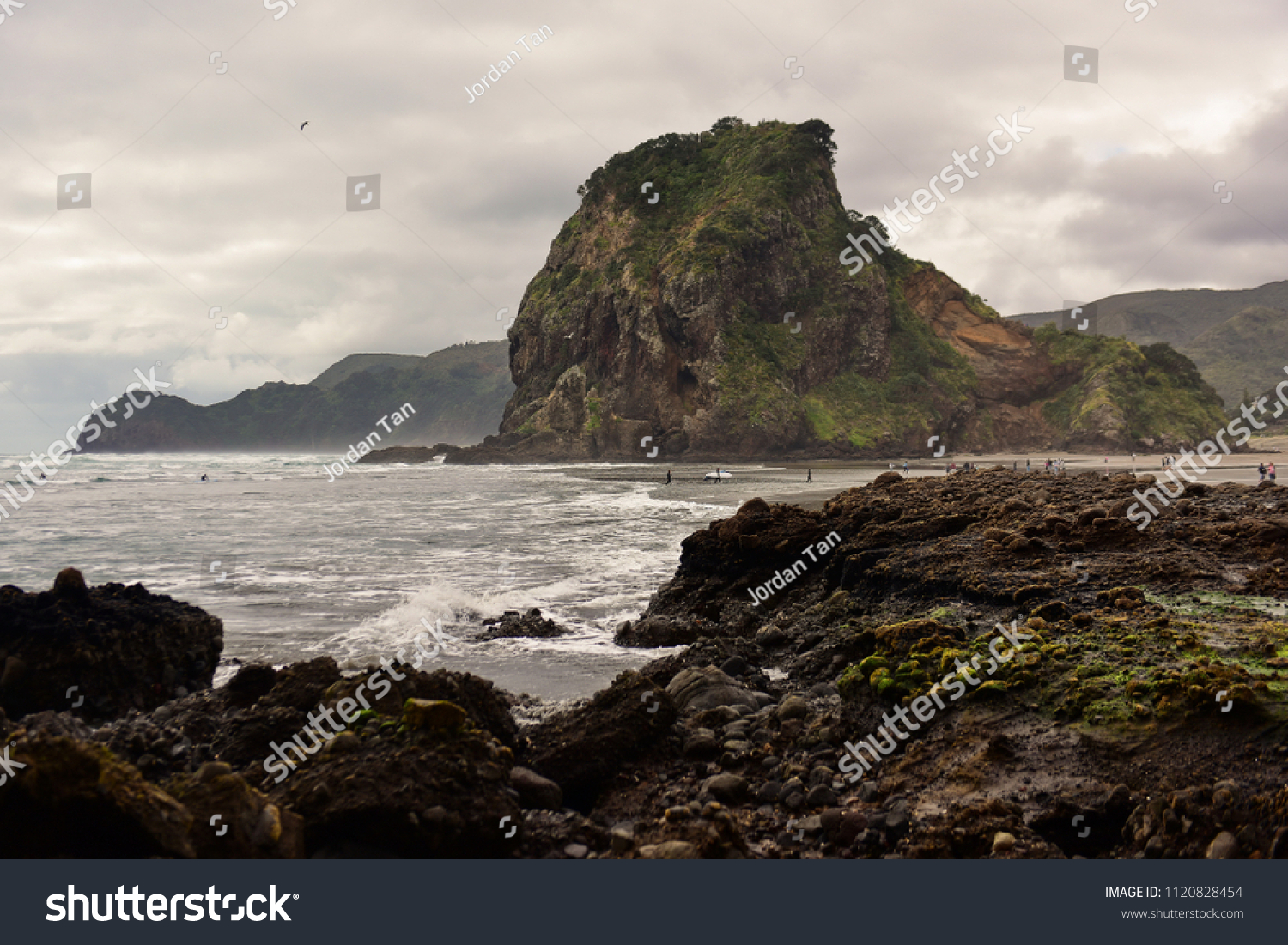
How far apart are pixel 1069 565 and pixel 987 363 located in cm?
10340

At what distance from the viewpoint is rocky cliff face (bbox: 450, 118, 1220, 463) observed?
91812 millimetres

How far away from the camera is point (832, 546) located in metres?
13.0

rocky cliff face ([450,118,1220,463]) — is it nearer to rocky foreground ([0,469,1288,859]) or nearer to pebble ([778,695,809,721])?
rocky foreground ([0,469,1288,859])

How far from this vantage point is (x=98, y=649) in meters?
8.01

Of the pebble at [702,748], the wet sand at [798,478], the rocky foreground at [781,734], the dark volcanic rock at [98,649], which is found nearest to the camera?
the rocky foreground at [781,734]

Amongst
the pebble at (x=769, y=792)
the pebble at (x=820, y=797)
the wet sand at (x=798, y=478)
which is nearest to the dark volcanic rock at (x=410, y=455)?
the wet sand at (x=798, y=478)

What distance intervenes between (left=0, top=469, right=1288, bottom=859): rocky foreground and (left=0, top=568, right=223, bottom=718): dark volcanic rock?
28 mm

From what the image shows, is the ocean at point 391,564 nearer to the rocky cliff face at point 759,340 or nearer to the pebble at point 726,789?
the pebble at point 726,789

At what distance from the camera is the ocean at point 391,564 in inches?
433

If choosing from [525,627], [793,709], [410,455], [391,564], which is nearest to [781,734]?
[793,709]

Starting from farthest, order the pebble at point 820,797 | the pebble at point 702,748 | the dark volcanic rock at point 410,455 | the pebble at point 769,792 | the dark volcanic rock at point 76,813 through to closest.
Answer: the dark volcanic rock at point 410,455 < the pebble at point 702,748 < the pebble at point 769,792 < the pebble at point 820,797 < the dark volcanic rock at point 76,813

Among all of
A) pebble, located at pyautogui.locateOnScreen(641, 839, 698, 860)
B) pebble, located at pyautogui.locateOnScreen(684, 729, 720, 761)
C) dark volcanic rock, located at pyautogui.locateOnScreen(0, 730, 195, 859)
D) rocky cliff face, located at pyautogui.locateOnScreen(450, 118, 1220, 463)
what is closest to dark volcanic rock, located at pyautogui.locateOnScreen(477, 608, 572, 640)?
pebble, located at pyautogui.locateOnScreen(684, 729, 720, 761)

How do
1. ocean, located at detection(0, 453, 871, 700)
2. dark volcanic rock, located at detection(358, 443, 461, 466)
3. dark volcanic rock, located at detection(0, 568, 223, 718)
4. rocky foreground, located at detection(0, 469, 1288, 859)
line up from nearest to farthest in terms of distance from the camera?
rocky foreground, located at detection(0, 469, 1288, 859)
dark volcanic rock, located at detection(0, 568, 223, 718)
ocean, located at detection(0, 453, 871, 700)
dark volcanic rock, located at detection(358, 443, 461, 466)

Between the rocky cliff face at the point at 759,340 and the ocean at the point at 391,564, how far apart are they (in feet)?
177
